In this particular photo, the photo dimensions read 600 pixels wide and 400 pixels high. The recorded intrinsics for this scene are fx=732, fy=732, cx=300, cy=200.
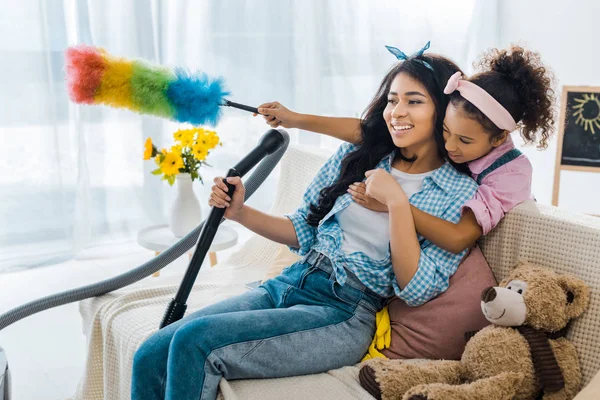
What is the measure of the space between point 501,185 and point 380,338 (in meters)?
0.46

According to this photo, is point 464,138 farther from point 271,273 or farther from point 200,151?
point 200,151

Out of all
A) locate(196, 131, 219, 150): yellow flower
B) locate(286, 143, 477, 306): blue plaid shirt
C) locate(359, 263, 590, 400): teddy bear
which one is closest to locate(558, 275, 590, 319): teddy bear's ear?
locate(359, 263, 590, 400): teddy bear

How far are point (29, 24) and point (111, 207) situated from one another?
932 millimetres

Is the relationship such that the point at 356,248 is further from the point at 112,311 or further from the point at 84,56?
the point at 84,56

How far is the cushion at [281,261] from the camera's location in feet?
6.91

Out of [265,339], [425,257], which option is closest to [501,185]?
[425,257]

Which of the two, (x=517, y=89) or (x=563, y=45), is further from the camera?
(x=563, y=45)

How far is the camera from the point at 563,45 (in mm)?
4258

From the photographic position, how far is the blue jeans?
1.52m

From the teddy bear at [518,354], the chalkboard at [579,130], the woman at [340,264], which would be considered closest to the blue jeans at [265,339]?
the woman at [340,264]

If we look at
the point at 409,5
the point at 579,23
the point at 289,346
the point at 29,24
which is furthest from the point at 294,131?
the point at 289,346

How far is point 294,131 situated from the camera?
4.01 meters

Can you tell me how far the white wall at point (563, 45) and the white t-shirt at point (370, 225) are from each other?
8.47ft

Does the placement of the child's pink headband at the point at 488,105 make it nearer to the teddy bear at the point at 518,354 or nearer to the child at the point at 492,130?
the child at the point at 492,130
